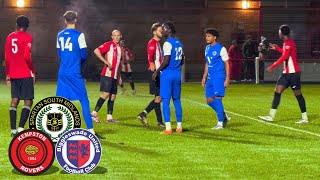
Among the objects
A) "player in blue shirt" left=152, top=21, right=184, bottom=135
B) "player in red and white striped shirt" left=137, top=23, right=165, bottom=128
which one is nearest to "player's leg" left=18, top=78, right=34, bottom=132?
"player in blue shirt" left=152, top=21, right=184, bottom=135

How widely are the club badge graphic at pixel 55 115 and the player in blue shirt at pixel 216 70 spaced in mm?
4800

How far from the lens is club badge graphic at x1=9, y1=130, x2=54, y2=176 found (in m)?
8.91

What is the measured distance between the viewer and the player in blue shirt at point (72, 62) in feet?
39.0

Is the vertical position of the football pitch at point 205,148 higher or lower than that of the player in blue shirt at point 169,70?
lower

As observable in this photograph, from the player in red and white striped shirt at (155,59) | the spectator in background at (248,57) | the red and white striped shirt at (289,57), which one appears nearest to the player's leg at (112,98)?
the player in red and white striped shirt at (155,59)

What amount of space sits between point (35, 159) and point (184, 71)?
25.4m

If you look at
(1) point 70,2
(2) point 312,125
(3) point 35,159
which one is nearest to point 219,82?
(2) point 312,125

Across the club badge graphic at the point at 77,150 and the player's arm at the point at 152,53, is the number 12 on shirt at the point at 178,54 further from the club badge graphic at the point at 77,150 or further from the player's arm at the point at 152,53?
the club badge graphic at the point at 77,150

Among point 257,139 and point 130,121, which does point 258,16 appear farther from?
point 257,139

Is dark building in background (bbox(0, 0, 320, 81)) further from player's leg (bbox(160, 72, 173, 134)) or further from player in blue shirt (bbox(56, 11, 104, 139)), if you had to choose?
player in blue shirt (bbox(56, 11, 104, 139))

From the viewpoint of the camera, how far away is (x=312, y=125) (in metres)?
15.5

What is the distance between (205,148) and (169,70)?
2.17m

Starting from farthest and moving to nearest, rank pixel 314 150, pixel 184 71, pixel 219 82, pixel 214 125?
pixel 184 71 < pixel 214 125 < pixel 219 82 < pixel 314 150

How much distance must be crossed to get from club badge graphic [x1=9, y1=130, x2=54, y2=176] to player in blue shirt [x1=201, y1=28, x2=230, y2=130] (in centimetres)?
586
